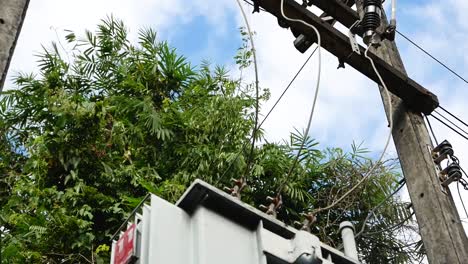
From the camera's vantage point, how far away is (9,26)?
1.88 m

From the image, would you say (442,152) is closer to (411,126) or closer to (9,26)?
(411,126)

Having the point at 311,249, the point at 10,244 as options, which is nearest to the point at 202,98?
the point at 10,244

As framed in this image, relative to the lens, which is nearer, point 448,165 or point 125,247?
point 125,247

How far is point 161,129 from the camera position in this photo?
29.0 ft

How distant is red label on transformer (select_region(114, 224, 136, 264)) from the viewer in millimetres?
2206

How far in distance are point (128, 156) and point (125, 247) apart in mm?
6288

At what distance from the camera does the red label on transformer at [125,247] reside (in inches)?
86.9

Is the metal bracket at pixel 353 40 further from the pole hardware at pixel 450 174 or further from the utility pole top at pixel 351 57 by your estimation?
the pole hardware at pixel 450 174

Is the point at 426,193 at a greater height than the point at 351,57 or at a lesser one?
lesser

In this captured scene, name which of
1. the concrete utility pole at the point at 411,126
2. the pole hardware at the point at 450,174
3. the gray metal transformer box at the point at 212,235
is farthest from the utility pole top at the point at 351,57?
the gray metal transformer box at the point at 212,235

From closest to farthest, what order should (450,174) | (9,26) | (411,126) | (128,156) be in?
1. (9,26)
2. (450,174)
3. (411,126)
4. (128,156)

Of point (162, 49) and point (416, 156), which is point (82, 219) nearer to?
point (162, 49)

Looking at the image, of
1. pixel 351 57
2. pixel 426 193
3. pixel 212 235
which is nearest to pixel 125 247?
pixel 212 235

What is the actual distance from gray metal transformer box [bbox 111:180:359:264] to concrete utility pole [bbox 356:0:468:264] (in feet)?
4.37
